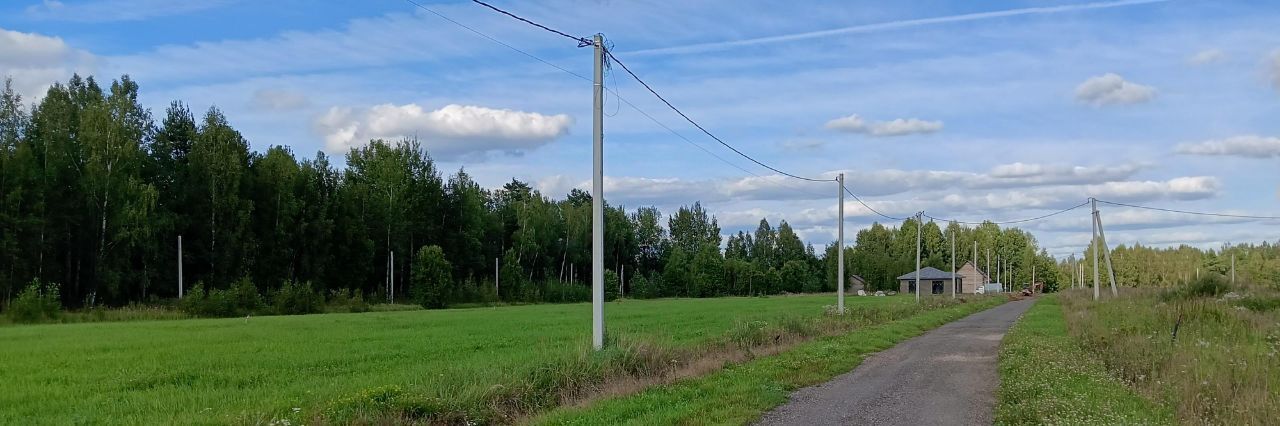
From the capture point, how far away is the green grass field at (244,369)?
11266 mm

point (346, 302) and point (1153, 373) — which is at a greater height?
point (1153, 373)

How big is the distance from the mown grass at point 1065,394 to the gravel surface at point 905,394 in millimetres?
315

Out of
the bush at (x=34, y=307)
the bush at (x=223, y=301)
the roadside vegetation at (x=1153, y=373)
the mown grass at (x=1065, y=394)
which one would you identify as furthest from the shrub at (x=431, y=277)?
the mown grass at (x=1065, y=394)

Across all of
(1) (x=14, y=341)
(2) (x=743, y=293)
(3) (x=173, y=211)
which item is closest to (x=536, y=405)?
(1) (x=14, y=341)

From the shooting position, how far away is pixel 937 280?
110500 mm

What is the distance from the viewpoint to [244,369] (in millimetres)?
16234

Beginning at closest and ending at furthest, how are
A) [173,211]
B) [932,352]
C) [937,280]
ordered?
[932,352], [173,211], [937,280]

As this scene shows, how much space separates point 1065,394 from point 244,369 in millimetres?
13927

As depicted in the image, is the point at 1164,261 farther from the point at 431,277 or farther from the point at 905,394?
the point at 905,394

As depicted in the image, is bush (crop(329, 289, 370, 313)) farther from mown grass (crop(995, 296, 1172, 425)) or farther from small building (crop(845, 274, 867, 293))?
small building (crop(845, 274, 867, 293))

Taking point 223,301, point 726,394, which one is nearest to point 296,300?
point 223,301

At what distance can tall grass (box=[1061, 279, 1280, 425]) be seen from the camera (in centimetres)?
977

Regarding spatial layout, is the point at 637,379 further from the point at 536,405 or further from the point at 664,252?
the point at 664,252

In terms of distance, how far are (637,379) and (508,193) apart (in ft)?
297
